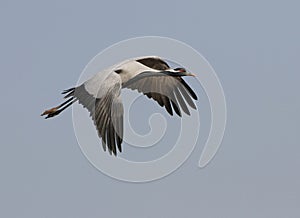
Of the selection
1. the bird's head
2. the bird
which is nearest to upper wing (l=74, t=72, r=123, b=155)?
the bird

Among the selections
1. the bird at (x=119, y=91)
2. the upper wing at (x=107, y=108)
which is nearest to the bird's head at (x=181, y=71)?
the bird at (x=119, y=91)

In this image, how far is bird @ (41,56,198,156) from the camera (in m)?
14.8

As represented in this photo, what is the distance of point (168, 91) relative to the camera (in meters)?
18.6

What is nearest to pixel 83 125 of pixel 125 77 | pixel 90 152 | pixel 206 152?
pixel 90 152

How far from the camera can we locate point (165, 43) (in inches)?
663

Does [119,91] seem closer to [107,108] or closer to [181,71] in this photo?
[107,108]

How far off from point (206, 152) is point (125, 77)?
247cm

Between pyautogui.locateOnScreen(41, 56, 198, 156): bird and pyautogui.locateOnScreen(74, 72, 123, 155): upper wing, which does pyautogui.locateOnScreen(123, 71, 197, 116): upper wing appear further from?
pyautogui.locateOnScreen(74, 72, 123, 155): upper wing

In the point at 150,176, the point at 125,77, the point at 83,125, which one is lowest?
the point at 150,176

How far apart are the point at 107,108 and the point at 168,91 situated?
3.83m

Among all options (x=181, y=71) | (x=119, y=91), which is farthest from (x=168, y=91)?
(x=119, y=91)

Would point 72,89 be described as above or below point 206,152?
above

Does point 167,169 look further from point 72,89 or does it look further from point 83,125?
point 72,89

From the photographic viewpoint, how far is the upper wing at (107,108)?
14.7m
